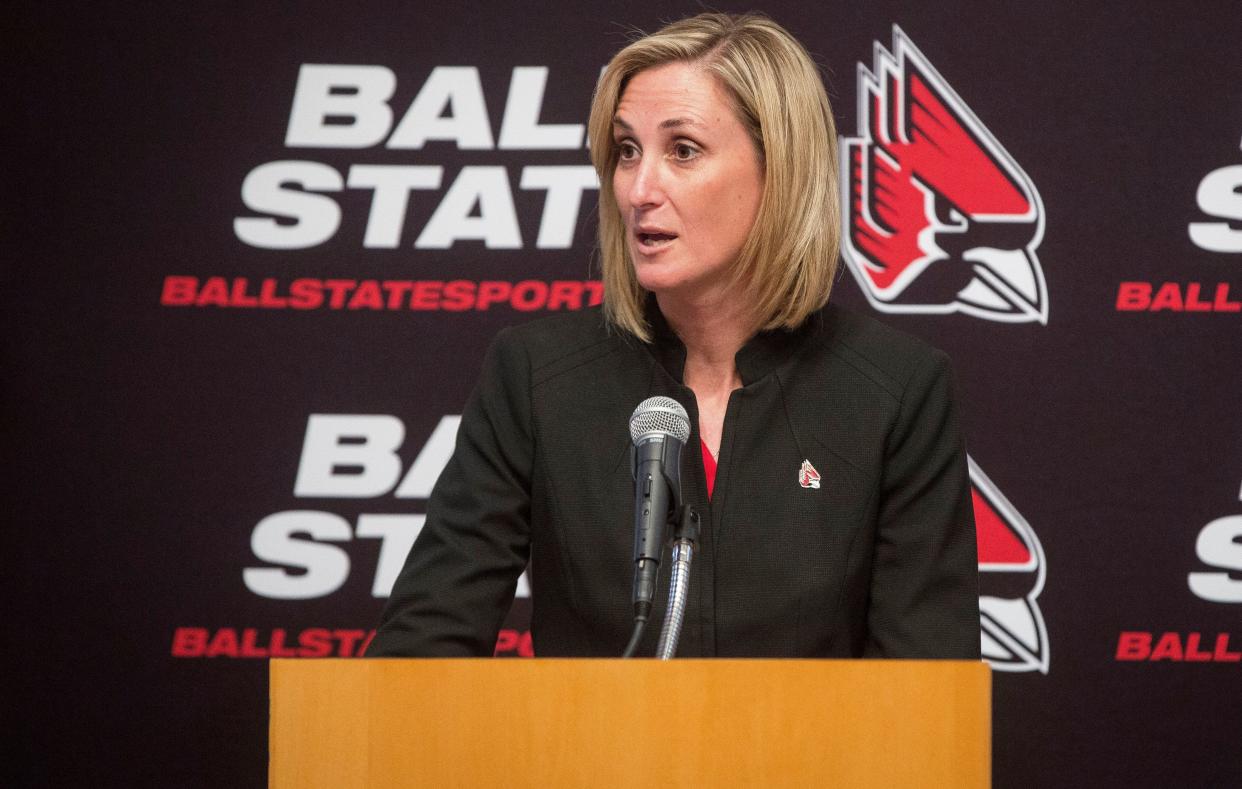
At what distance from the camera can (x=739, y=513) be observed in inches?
67.2

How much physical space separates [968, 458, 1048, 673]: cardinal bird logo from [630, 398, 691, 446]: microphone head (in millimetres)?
1547

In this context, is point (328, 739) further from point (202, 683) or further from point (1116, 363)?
point (1116, 363)

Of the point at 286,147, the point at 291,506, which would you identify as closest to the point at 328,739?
the point at 291,506

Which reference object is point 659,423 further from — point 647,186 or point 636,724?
point 647,186

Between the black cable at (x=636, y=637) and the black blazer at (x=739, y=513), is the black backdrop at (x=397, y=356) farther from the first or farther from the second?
the black cable at (x=636, y=637)

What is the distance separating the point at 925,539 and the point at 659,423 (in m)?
0.59

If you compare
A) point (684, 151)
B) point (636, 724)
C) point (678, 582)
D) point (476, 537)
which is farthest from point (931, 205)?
point (636, 724)

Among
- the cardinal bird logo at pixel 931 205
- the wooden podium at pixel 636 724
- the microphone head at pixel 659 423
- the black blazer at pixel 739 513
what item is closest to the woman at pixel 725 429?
the black blazer at pixel 739 513

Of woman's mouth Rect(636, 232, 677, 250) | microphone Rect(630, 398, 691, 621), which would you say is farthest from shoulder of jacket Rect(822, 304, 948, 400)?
microphone Rect(630, 398, 691, 621)

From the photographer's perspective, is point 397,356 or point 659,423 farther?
point 397,356

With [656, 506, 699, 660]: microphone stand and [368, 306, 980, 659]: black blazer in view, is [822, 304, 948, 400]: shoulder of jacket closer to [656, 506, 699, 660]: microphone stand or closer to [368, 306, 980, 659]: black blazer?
[368, 306, 980, 659]: black blazer

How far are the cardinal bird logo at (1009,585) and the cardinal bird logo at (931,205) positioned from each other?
363mm

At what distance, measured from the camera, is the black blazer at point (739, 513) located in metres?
1.69

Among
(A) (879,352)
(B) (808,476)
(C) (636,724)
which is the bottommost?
(C) (636,724)
